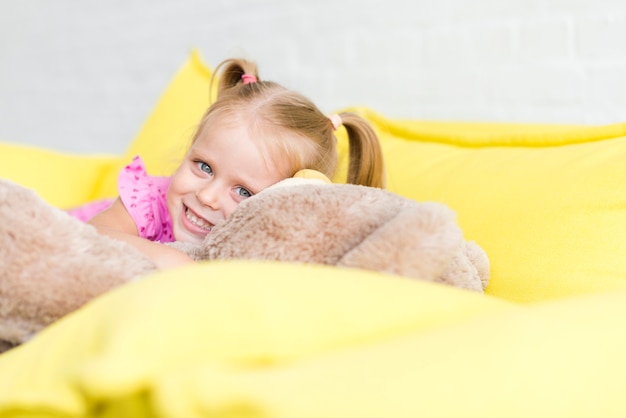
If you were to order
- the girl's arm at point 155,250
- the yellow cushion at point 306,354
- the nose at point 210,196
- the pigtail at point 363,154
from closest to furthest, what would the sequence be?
the yellow cushion at point 306,354
the girl's arm at point 155,250
the nose at point 210,196
the pigtail at point 363,154

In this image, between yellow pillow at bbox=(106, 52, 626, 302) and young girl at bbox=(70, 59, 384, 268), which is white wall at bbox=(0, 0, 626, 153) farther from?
young girl at bbox=(70, 59, 384, 268)

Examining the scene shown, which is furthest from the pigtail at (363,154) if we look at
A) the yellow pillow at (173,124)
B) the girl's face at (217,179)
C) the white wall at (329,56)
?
the white wall at (329,56)

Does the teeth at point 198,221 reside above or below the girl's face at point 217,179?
below

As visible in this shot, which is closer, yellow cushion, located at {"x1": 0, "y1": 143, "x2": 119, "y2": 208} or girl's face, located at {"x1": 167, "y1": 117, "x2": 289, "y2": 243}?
girl's face, located at {"x1": 167, "y1": 117, "x2": 289, "y2": 243}

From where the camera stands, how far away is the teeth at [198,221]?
1144mm

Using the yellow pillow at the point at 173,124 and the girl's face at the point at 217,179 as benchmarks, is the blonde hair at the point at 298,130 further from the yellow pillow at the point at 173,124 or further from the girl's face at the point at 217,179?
the yellow pillow at the point at 173,124

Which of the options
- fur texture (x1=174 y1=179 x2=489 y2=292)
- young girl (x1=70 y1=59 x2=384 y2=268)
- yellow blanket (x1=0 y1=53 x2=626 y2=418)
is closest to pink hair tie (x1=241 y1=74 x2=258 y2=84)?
young girl (x1=70 y1=59 x2=384 y2=268)

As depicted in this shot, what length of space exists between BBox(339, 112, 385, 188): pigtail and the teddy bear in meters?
0.40

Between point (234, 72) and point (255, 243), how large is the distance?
652mm

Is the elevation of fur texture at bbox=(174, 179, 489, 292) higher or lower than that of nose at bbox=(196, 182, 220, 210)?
higher

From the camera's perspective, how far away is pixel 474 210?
1.06 m

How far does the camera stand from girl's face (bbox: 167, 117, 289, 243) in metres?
1.14

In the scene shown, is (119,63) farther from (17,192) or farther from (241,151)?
(17,192)

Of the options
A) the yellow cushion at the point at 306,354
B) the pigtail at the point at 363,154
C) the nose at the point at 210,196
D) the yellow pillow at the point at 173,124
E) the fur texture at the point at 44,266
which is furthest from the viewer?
the yellow pillow at the point at 173,124
